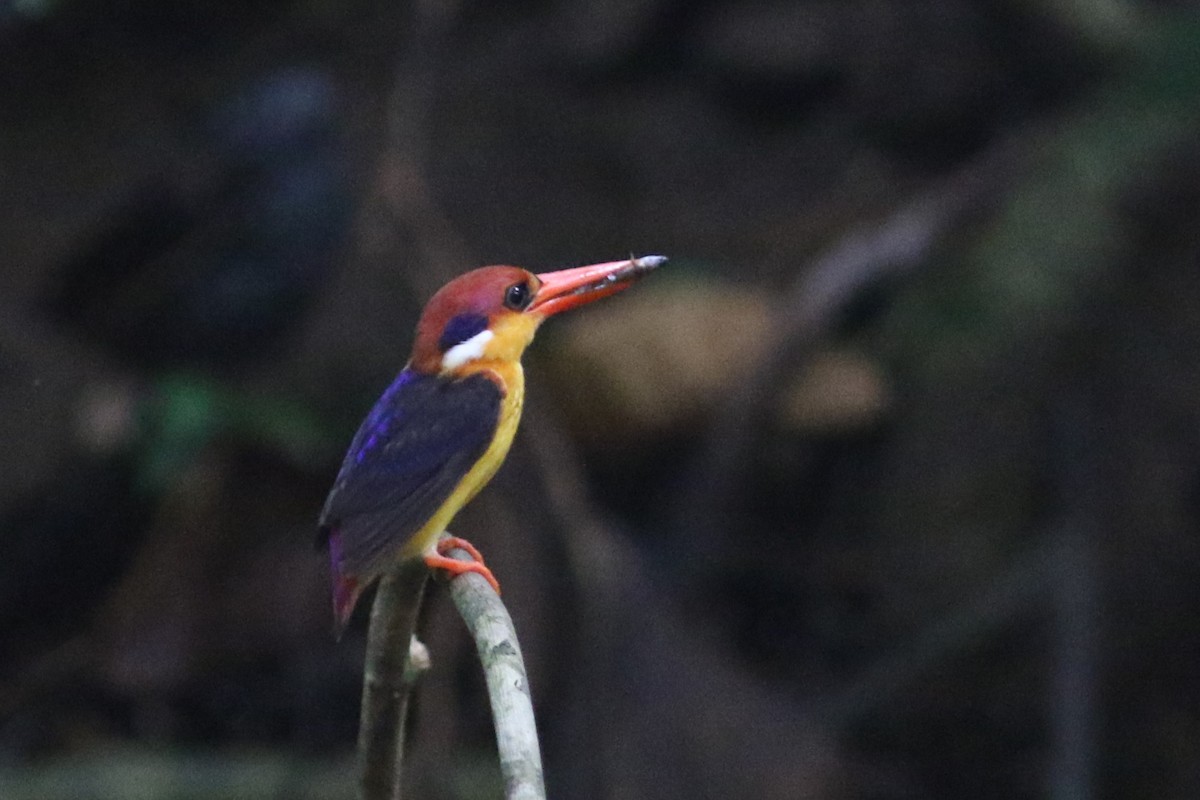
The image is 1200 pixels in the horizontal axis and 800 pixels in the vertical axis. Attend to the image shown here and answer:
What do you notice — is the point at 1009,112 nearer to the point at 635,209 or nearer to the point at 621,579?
the point at 635,209

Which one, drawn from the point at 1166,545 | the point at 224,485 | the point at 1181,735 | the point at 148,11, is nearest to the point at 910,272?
the point at 1166,545

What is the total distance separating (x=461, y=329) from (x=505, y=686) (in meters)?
0.63

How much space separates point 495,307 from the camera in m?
2.17

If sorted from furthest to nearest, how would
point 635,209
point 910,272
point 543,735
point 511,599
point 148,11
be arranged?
point 635,209
point 148,11
point 910,272
point 543,735
point 511,599

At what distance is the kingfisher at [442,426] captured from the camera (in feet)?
7.03

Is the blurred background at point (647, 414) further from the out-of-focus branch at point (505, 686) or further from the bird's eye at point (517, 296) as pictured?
the out-of-focus branch at point (505, 686)

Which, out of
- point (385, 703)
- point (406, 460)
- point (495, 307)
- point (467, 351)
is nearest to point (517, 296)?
point (495, 307)

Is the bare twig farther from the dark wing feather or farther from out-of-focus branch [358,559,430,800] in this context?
out-of-focus branch [358,559,430,800]

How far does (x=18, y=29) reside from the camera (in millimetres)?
→ 4609

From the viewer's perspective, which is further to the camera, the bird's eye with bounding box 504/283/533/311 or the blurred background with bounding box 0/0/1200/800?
the blurred background with bounding box 0/0/1200/800

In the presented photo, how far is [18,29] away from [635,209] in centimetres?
171

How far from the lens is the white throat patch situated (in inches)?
87.9

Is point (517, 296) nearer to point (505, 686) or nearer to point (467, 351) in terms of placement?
point (467, 351)

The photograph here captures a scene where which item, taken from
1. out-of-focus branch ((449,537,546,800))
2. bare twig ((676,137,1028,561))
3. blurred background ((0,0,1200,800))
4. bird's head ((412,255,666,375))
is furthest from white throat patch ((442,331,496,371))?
bare twig ((676,137,1028,561))
